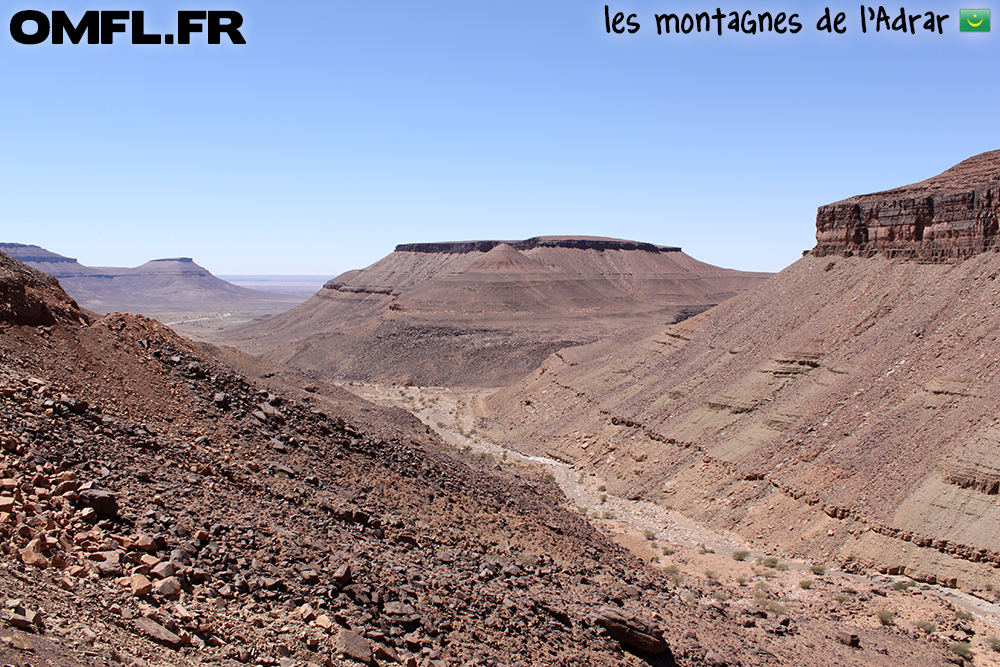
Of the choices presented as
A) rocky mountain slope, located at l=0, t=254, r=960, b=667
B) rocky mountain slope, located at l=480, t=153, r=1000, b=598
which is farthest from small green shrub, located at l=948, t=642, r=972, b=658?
rocky mountain slope, located at l=480, t=153, r=1000, b=598

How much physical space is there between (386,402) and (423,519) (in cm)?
4013

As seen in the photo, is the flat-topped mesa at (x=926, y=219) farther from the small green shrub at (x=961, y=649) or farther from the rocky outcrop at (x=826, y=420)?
the small green shrub at (x=961, y=649)

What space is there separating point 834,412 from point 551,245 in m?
99.0

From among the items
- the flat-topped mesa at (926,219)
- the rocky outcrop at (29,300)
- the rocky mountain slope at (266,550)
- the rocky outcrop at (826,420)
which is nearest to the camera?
the rocky mountain slope at (266,550)

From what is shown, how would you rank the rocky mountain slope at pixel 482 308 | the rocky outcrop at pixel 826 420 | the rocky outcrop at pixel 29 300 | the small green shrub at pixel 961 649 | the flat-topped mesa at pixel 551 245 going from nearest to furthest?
the rocky outcrop at pixel 29 300
the small green shrub at pixel 961 649
the rocky outcrop at pixel 826 420
the rocky mountain slope at pixel 482 308
the flat-topped mesa at pixel 551 245

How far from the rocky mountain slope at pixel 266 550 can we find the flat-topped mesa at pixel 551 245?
352 feet

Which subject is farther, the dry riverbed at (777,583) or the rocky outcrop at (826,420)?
the rocky outcrop at (826,420)

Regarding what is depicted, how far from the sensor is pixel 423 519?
49.5 feet

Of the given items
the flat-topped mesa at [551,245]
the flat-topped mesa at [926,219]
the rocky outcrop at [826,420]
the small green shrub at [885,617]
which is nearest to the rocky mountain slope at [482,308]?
the flat-topped mesa at [551,245]

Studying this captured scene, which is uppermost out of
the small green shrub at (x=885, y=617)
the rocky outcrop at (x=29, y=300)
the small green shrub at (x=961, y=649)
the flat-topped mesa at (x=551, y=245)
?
the flat-topped mesa at (x=551, y=245)

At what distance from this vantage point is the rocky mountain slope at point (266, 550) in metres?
8.50

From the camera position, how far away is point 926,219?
3253 cm

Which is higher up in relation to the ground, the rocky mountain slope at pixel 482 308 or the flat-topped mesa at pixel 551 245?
the flat-topped mesa at pixel 551 245

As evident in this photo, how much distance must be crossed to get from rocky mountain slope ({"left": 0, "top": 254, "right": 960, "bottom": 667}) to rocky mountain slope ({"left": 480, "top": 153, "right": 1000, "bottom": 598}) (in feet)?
16.9
